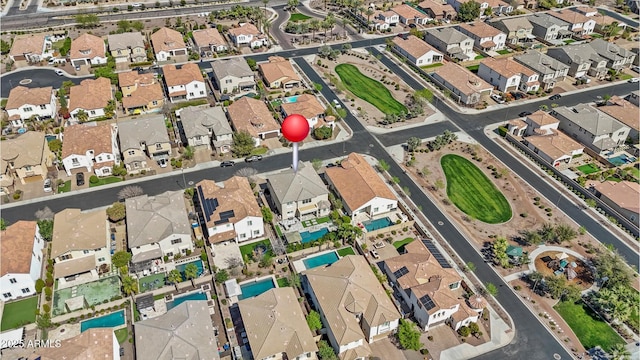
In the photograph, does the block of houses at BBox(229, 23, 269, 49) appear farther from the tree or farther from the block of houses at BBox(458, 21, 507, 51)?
the tree

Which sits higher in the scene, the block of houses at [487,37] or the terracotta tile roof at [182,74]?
the terracotta tile roof at [182,74]

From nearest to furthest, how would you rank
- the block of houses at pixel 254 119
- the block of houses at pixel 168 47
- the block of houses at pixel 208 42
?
the block of houses at pixel 254 119 → the block of houses at pixel 168 47 → the block of houses at pixel 208 42

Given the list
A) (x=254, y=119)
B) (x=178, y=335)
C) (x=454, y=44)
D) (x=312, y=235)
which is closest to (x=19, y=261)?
(x=178, y=335)

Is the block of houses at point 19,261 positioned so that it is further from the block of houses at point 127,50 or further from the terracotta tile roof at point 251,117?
the block of houses at point 127,50

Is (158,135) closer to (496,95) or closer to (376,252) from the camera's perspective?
(376,252)

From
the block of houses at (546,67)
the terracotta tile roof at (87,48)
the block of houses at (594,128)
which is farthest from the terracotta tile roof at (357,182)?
the terracotta tile roof at (87,48)

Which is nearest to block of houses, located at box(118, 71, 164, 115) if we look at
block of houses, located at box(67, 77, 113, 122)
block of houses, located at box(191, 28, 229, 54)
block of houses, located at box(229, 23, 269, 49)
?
block of houses, located at box(67, 77, 113, 122)

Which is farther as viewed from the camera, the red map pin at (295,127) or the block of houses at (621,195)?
the block of houses at (621,195)
